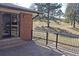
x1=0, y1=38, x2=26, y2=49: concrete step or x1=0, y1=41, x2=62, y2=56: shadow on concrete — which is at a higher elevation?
x1=0, y1=38, x2=26, y2=49: concrete step

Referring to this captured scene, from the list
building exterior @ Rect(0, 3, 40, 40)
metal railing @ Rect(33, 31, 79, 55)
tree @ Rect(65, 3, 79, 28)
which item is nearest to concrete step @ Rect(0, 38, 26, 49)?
building exterior @ Rect(0, 3, 40, 40)

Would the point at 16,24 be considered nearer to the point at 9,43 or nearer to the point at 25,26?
the point at 25,26

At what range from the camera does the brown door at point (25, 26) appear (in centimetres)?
923

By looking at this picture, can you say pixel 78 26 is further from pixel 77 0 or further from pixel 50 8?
pixel 77 0

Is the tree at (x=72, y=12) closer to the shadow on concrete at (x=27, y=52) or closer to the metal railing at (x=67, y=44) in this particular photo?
the metal railing at (x=67, y=44)

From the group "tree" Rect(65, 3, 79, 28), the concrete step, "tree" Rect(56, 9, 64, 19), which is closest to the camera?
the concrete step

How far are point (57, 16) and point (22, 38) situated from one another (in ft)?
45.8

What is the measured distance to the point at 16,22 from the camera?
9125 millimetres

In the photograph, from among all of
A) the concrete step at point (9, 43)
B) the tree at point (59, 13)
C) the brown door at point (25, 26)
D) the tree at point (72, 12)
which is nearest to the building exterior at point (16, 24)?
the brown door at point (25, 26)

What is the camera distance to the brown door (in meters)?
9.23

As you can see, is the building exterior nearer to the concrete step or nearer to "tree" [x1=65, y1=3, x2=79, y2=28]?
the concrete step

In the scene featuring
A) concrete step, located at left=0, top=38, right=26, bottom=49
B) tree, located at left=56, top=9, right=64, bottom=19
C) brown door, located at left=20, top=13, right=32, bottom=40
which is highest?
tree, located at left=56, top=9, right=64, bottom=19

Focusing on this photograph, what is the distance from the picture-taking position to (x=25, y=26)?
31.3ft

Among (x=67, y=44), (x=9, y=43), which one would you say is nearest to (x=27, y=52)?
(x=9, y=43)
